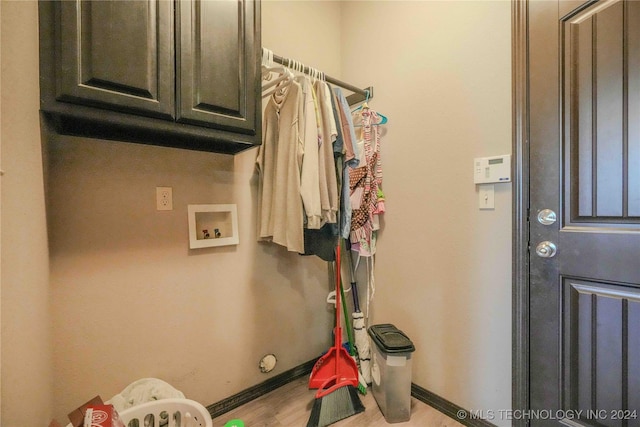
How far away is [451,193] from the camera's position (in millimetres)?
1434

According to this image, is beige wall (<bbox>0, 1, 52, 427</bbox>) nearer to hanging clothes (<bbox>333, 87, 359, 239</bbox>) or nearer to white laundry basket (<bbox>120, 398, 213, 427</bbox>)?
white laundry basket (<bbox>120, 398, 213, 427</bbox>)

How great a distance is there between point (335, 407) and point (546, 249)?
49.8 inches

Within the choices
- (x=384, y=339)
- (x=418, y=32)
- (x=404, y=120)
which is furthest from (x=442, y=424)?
(x=418, y=32)

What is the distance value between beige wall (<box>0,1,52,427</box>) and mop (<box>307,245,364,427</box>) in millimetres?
1079

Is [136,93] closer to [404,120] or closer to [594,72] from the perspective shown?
[404,120]

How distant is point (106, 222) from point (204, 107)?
68 centimetres

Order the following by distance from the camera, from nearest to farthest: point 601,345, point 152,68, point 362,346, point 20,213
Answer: point 20,213, point 152,68, point 601,345, point 362,346

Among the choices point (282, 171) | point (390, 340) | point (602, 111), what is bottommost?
point (390, 340)

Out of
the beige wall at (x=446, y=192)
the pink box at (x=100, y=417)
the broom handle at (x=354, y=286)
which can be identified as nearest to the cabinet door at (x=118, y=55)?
the pink box at (x=100, y=417)

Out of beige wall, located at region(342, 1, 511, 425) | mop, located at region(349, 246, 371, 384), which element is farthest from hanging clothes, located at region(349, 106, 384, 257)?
mop, located at region(349, 246, 371, 384)

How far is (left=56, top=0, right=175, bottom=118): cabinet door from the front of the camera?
2.57 ft

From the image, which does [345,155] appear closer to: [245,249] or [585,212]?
[245,249]

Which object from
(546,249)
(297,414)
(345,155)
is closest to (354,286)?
(297,414)

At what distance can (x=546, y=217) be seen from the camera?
112 cm
